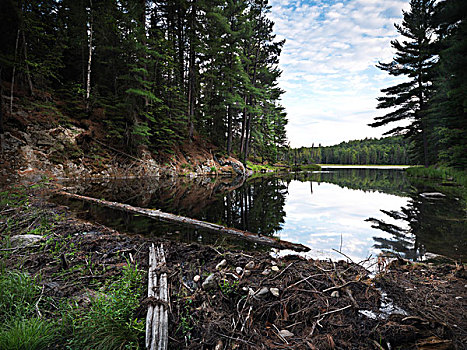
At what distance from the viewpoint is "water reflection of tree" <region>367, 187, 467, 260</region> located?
12.5 ft

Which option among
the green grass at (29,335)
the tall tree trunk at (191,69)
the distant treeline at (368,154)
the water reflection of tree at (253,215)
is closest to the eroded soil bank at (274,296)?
the green grass at (29,335)

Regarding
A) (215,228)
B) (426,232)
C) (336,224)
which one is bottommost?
(336,224)

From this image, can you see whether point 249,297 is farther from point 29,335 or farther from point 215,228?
point 215,228

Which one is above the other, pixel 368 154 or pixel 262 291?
pixel 368 154

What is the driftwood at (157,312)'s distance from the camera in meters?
1.44

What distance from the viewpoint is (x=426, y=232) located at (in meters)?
4.76

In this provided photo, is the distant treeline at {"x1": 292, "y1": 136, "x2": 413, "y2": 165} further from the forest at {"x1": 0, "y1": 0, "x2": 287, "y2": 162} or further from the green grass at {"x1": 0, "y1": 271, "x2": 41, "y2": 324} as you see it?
the green grass at {"x1": 0, "y1": 271, "x2": 41, "y2": 324}

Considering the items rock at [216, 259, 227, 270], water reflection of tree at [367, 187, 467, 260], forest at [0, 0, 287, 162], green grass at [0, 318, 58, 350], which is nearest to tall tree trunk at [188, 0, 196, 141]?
forest at [0, 0, 287, 162]

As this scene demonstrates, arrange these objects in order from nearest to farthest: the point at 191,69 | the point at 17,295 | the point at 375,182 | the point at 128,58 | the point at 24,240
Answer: the point at 17,295 < the point at 24,240 < the point at 128,58 < the point at 375,182 < the point at 191,69

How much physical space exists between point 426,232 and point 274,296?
15.8ft

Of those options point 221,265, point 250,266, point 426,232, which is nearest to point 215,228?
point 221,265

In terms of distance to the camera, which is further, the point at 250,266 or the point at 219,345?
the point at 250,266

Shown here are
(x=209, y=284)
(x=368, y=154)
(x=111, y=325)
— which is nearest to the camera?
(x=111, y=325)

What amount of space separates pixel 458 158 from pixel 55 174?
17.9 meters
